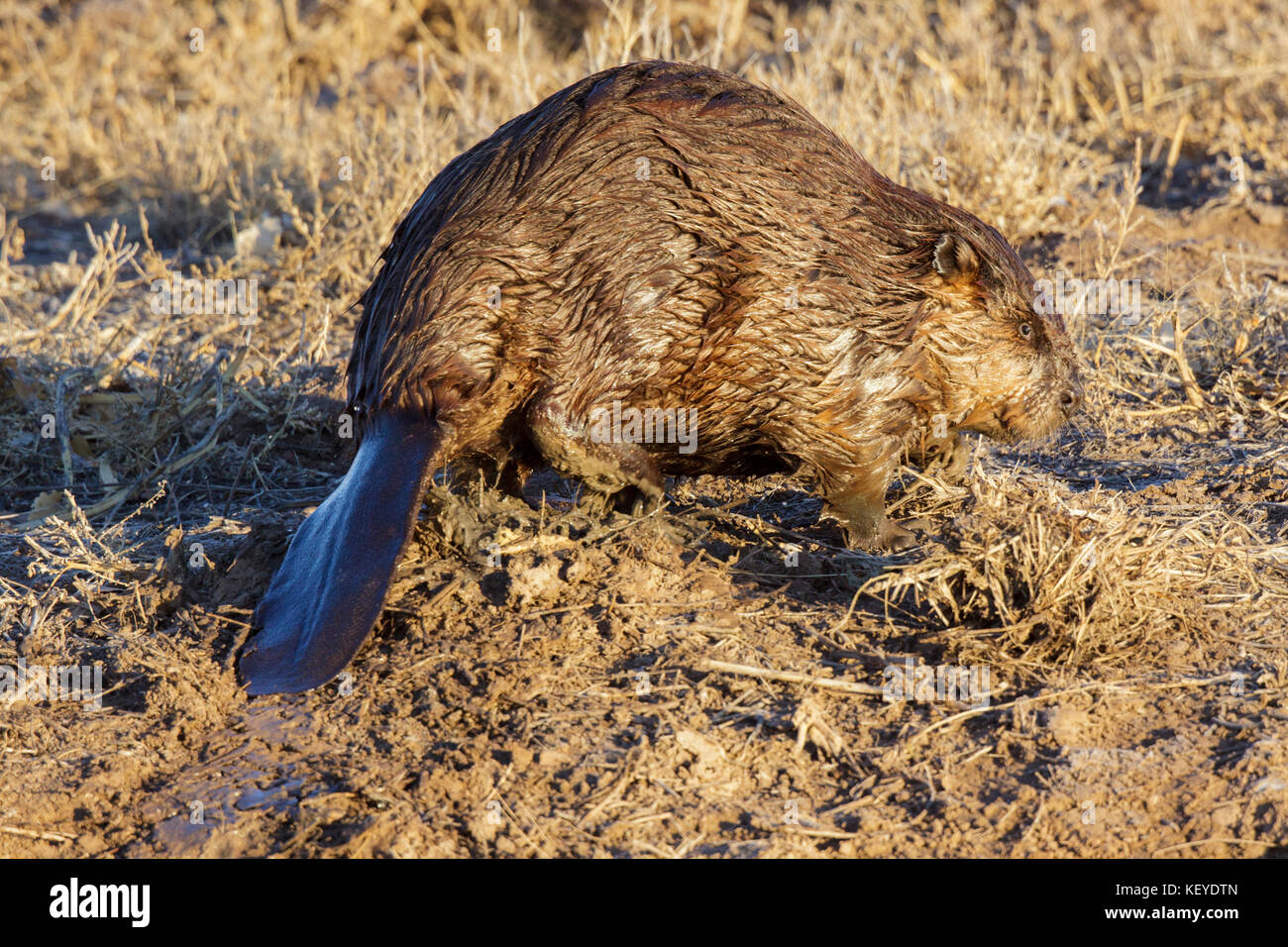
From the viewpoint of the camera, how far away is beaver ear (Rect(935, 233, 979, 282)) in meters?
3.25

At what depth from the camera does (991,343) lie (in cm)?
338

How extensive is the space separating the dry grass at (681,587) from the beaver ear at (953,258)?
523mm

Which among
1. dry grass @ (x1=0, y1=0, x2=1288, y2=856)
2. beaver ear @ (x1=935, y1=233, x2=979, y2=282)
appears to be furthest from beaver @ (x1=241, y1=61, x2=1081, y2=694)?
dry grass @ (x1=0, y1=0, x2=1288, y2=856)

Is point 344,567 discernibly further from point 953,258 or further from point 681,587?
point 953,258

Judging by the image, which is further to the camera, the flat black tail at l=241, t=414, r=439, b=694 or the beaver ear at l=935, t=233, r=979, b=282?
the beaver ear at l=935, t=233, r=979, b=282

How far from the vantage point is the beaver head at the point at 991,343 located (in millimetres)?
3285

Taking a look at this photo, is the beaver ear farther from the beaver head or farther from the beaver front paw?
the beaver front paw

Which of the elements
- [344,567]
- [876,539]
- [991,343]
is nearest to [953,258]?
[991,343]

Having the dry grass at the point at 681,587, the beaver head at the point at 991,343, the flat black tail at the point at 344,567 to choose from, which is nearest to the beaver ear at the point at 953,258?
the beaver head at the point at 991,343

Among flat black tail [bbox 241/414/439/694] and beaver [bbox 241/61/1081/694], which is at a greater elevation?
beaver [bbox 241/61/1081/694]

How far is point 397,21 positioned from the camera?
8.06 m

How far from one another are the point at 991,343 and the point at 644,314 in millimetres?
949

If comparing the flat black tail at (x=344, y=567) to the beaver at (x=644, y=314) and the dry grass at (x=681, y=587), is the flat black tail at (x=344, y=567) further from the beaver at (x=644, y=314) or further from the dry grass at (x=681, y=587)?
the dry grass at (x=681, y=587)

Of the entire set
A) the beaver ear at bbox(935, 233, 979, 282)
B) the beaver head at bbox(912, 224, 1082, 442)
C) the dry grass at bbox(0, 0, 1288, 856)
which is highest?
the beaver ear at bbox(935, 233, 979, 282)
